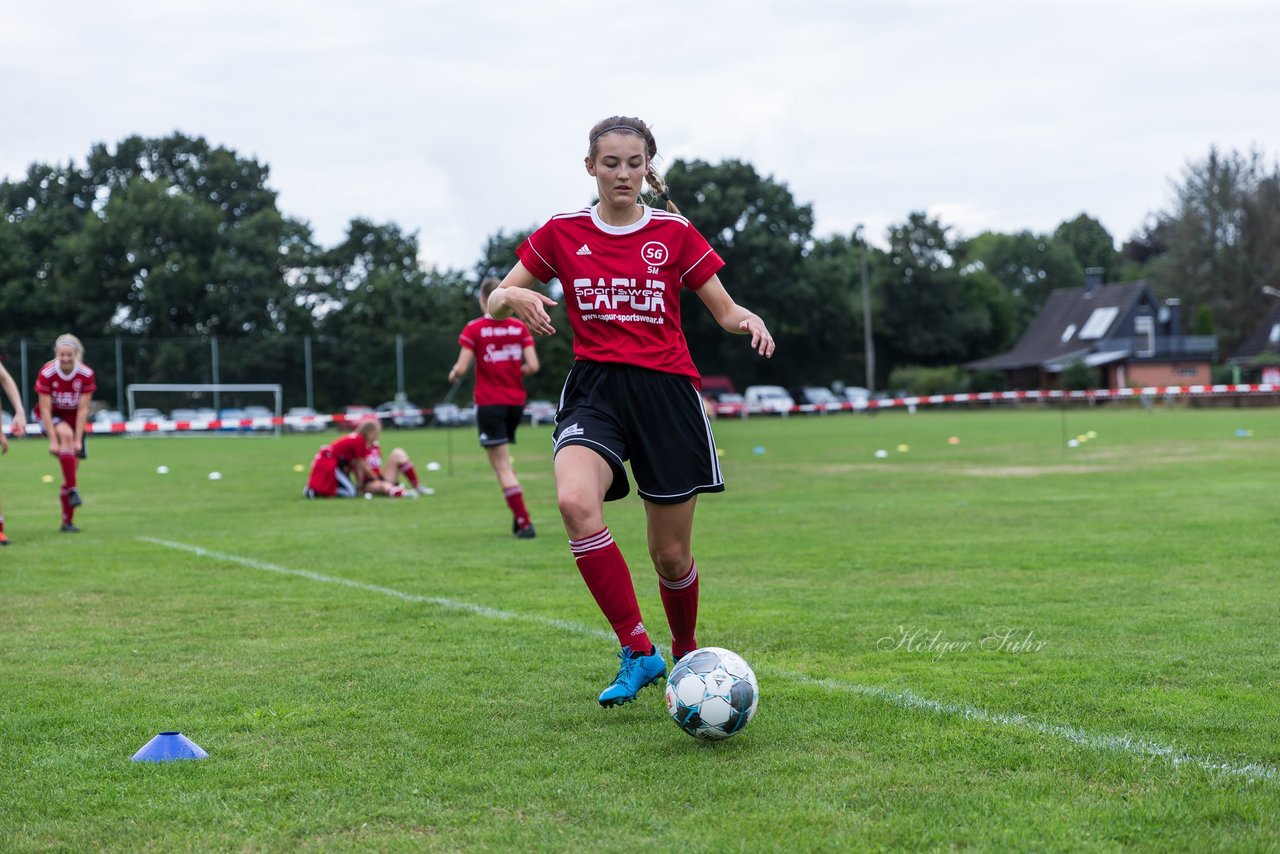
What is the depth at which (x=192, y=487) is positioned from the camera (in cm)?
1853

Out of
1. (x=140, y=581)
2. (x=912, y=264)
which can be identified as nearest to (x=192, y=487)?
(x=140, y=581)

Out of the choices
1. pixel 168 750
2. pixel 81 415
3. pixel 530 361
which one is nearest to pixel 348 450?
pixel 81 415

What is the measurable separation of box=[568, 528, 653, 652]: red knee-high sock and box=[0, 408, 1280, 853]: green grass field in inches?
11.3

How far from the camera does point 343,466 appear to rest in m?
16.1

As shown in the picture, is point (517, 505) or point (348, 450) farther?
point (348, 450)

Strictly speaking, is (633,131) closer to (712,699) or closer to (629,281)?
(629,281)

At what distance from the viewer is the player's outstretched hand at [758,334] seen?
15.5 ft

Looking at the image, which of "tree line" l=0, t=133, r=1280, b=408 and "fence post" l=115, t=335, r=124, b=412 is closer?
"fence post" l=115, t=335, r=124, b=412

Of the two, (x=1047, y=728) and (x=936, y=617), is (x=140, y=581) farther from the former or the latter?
(x=1047, y=728)

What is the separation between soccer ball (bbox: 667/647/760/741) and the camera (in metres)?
4.25

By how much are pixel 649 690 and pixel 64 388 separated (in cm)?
894

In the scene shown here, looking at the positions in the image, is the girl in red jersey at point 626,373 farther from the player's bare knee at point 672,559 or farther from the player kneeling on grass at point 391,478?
the player kneeling on grass at point 391,478

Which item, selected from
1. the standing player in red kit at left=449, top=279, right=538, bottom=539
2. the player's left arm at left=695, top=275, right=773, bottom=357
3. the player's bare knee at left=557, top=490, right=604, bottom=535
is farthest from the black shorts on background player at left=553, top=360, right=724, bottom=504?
the standing player in red kit at left=449, top=279, right=538, bottom=539

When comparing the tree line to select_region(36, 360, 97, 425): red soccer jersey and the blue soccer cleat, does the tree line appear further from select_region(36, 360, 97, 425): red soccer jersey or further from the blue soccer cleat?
the blue soccer cleat
